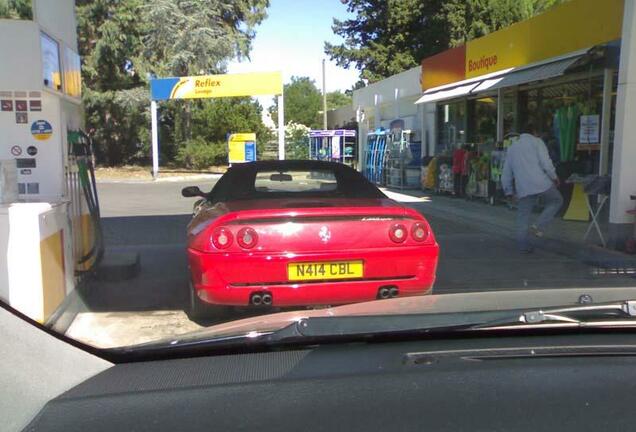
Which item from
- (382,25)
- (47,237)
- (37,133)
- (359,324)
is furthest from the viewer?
(382,25)

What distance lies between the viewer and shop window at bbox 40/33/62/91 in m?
5.72

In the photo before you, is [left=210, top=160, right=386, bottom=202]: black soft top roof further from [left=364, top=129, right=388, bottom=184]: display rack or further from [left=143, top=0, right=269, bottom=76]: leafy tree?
[left=143, top=0, right=269, bottom=76]: leafy tree

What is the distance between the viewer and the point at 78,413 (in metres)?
1.81

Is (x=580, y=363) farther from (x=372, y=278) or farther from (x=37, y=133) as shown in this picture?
(x=37, y=133)

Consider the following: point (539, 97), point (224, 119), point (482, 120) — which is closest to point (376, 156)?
point (482, 120)

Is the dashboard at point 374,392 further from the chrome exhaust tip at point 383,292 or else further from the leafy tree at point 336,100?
the leafy tree at point 336,100

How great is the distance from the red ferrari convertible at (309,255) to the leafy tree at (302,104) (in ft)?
224

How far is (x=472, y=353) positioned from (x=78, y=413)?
4.09 feet

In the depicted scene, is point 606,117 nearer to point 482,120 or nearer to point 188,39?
point 482,120

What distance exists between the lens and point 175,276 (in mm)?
7816

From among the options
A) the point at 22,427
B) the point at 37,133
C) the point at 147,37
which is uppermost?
the point at 147,37

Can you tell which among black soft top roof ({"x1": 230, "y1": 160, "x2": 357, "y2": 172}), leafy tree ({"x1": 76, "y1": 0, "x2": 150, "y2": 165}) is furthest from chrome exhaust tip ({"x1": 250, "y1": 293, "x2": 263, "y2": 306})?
leafy tree ({"x1": 76, "y1": 0, "x2": 150, "y2": 165})

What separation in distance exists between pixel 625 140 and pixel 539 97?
5437 millimetres

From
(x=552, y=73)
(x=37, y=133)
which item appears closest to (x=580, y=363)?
(x=37, y=133)
